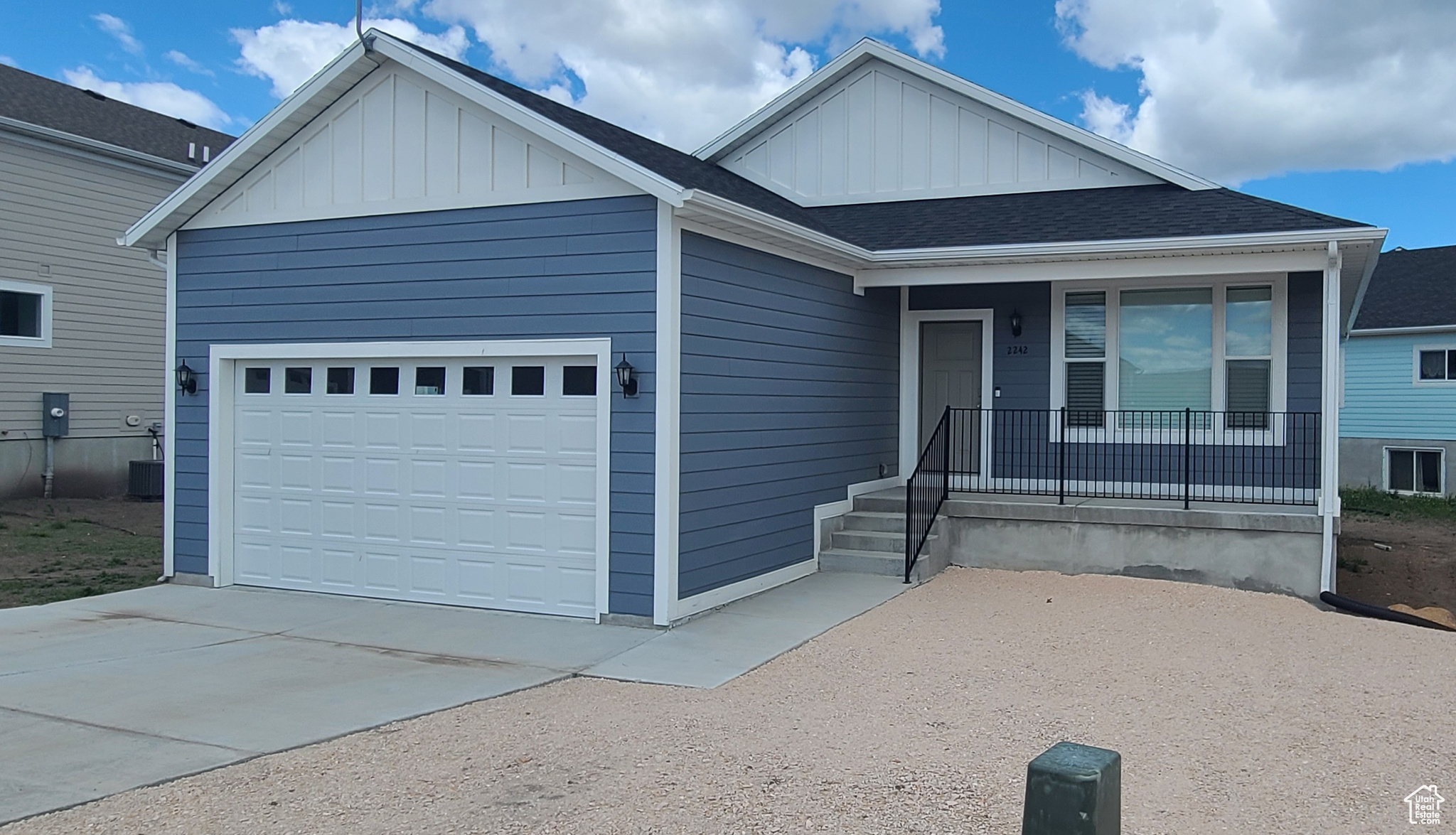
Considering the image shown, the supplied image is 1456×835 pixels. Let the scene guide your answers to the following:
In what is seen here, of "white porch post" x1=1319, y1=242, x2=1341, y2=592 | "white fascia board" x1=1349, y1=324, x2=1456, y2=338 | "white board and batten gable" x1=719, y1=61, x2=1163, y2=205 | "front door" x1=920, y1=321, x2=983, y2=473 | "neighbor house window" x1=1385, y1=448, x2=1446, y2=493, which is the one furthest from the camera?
"neighbor house window" x1=1385, y1=448, x2=1446, y2=493

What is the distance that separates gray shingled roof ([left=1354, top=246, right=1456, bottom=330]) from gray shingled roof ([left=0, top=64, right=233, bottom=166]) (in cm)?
2104

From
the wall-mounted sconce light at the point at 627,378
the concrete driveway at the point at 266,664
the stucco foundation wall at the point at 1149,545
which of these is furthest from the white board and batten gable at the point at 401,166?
the stucco foundation wall at the point at 1149,545

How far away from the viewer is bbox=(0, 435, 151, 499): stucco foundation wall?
1638cm

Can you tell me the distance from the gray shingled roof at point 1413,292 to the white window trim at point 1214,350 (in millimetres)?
10659

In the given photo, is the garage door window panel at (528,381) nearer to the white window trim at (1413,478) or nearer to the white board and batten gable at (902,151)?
the white board and batten gable at (902,151)

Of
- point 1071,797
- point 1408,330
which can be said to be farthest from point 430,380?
point 1408,330

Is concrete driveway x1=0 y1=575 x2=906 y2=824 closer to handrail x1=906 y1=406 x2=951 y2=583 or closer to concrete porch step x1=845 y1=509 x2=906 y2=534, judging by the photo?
handrail x1=906 y1=406 x2=951 y2=583

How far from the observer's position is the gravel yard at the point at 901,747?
15.5 ft

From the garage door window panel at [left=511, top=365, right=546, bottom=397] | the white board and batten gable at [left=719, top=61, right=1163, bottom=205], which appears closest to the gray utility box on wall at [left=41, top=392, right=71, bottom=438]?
the white board and batten gable at [left=719, top=61, right=1163, bottom=205]

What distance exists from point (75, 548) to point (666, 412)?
27.8 ft

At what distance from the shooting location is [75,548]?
42.6ft

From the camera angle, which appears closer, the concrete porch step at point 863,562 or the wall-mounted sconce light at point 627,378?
the wall-mounted sconce light at point 627,378

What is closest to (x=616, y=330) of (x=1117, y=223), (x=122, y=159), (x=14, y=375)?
(x=1117, y=223)

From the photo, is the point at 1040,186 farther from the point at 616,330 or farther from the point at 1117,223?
the point at 616,330
